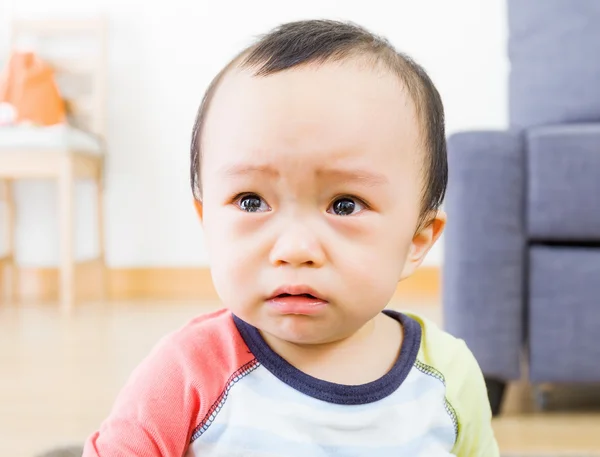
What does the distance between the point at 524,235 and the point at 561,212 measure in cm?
6

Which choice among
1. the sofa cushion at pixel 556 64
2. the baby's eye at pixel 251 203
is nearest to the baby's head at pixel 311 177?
the baby's eye at pixel 251 203

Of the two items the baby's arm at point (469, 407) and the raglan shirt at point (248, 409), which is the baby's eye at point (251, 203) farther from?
the baby's arm at point (469, 407)

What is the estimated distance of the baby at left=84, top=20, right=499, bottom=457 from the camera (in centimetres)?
53

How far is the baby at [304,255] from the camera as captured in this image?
529mm

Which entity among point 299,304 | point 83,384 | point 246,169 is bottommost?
point 83,384

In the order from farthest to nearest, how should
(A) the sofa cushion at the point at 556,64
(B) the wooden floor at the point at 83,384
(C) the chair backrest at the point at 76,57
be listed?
(C) the chair backrest at the point at 76,57 < (A) the sofa cushion at the point at 556,64 < (B) the wooden floor at the point at 83,384

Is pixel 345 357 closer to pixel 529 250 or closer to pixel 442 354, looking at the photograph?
pixel 442 354

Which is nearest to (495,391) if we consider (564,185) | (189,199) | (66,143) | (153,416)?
(564,185)

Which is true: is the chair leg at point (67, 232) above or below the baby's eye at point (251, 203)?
below

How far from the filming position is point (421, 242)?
2.07ft

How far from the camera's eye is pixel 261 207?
21.5 inches

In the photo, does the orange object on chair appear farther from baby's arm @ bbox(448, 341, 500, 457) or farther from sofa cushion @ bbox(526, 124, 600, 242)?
baby's arm @ bbox(448, 341, 500, 457)

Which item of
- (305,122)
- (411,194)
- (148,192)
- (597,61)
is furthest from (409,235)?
(148,192)

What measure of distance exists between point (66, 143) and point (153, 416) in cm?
174
